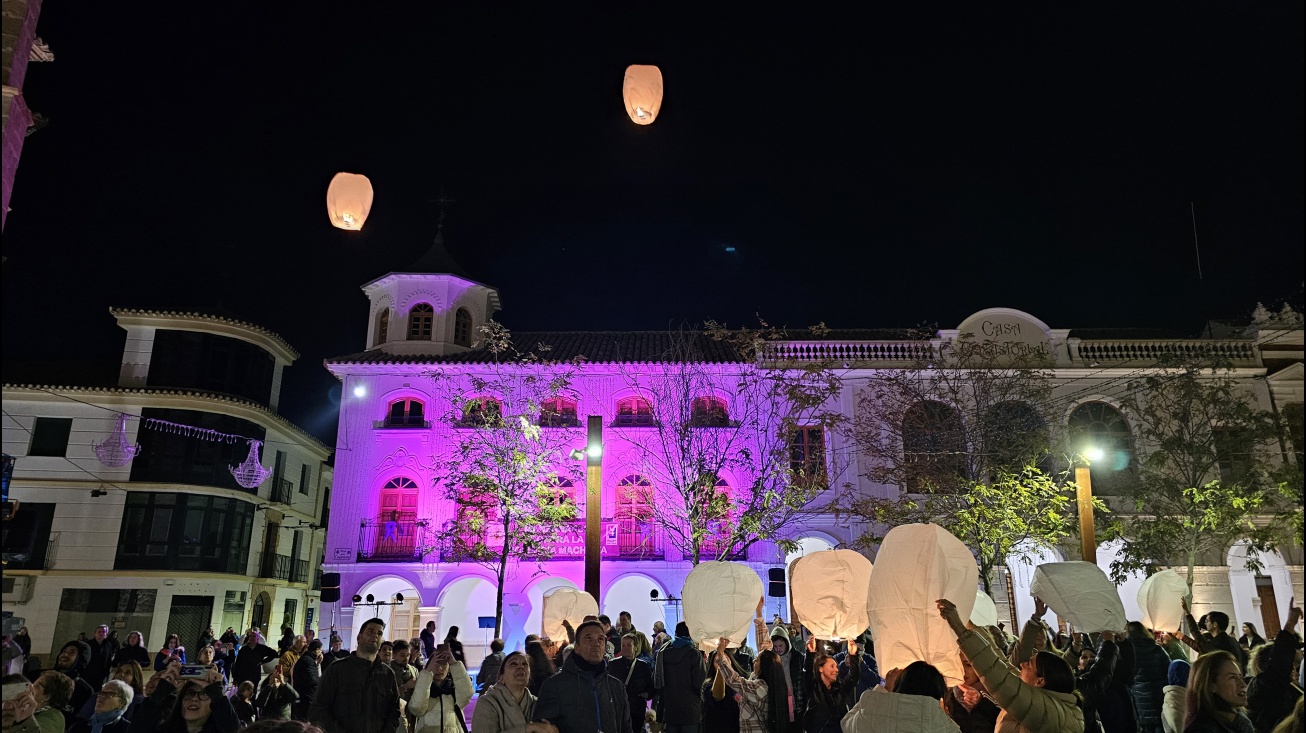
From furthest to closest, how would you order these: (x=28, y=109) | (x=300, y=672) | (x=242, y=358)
Answer: (x=242, y=358), (x=300, y=672), (x=28, y=109)

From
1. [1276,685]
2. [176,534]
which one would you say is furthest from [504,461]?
[1276,685]

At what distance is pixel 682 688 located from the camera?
8.68 metres

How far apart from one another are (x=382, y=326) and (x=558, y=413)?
764cm

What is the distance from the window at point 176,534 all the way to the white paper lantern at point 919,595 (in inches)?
1000

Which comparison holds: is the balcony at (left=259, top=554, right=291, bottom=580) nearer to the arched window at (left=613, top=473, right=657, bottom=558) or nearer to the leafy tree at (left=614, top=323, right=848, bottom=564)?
the arched window at (left=613, top=473, right=657, bottom=558)

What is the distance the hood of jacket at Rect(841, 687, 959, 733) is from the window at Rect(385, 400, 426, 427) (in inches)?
897

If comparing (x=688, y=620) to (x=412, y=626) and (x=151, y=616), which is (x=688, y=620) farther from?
(x=151, y=616)

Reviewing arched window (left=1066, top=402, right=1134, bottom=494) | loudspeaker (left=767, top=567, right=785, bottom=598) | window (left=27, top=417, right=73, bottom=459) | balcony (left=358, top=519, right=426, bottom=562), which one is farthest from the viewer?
window (left=27, top=417, right=73, bottom=459)

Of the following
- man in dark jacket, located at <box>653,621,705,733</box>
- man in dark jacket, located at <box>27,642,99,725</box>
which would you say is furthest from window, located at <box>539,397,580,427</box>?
man in dark jacket, located at <box>653,621,705,733</box>

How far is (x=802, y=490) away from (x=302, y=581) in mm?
22618

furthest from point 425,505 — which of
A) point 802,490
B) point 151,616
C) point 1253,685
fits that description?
point 1253,685

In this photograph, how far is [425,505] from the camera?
82.4 feet

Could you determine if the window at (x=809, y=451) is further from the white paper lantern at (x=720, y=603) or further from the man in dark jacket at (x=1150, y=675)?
the white paper lantern at (x=720, y=603)

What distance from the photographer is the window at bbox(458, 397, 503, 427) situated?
24.1m
